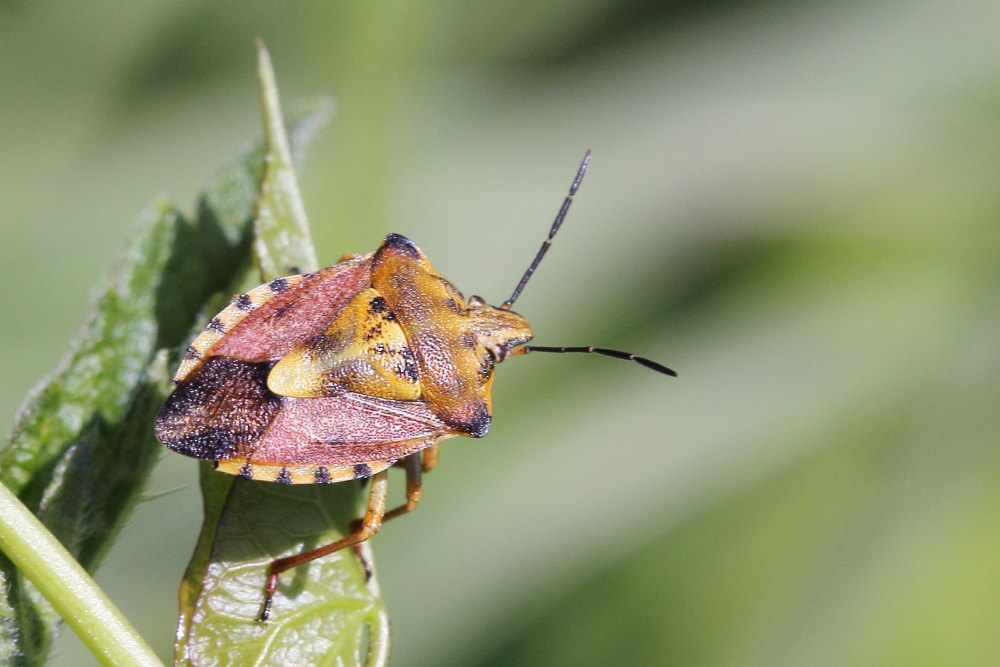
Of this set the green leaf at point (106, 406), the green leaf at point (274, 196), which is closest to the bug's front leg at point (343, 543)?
the green leaf at point (106, 406)

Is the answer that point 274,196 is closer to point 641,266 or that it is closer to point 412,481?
point 412,481

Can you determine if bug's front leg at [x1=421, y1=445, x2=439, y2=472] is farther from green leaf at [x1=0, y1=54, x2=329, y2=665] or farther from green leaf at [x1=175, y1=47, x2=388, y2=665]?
green leaf at [x1=0, y1=54, x2=329, y2=665]

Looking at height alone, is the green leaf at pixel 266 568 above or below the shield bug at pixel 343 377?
below

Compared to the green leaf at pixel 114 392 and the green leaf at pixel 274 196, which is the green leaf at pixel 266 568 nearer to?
the green leaf at pixel 274 196

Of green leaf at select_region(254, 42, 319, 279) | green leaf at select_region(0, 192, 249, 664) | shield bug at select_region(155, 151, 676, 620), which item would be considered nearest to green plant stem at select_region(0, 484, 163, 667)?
green leaf at select_region(0, 192, 249, 664)

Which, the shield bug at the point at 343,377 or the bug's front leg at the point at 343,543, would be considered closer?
the bug's front leg at the point at 343,543

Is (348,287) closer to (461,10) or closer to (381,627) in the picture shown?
(381,627)

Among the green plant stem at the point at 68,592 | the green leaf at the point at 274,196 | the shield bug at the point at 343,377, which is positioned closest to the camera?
the green plant stem at the point at 68,592
